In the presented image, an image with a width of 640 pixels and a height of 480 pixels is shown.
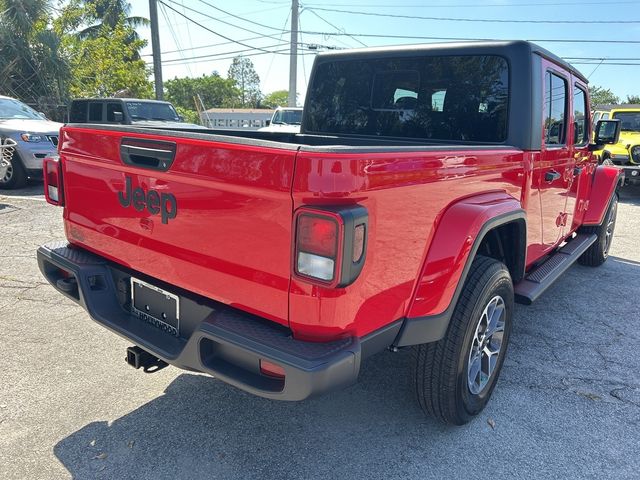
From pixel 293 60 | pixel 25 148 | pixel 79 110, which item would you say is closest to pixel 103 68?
pixel 293 60

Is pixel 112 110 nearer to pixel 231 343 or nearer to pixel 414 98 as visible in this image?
pixel 414 98

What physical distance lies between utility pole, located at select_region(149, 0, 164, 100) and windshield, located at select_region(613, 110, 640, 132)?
14.4 m

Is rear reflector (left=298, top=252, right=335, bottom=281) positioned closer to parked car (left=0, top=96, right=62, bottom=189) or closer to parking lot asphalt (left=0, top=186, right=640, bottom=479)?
parking lot asphalt (left=0, top=186, right=640, bottom=479)

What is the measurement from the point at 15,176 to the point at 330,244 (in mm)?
9588

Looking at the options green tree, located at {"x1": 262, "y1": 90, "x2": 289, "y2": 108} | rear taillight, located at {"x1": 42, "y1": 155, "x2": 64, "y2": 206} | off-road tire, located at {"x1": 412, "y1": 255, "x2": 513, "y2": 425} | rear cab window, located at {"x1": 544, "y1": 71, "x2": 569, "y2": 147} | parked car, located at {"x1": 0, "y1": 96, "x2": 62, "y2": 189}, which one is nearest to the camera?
off-road tire, located at {"x1": 412, "y1": 255, "x2": 513, "y2": 425}

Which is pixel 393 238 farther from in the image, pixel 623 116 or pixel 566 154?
pixel 623 116

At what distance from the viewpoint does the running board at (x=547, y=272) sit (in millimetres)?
3213

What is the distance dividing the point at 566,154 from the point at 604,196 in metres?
1.69

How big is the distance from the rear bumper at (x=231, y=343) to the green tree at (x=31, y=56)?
20.1 m

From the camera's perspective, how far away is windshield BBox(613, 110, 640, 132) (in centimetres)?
1216

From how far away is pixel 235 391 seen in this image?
2951 millimetres

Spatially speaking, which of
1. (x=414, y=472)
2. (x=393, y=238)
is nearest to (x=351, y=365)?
(x=393, y=238)

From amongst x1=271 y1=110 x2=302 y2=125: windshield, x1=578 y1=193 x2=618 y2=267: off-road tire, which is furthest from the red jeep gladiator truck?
x1=271 y1=110 x2=302 y2=125: windshield

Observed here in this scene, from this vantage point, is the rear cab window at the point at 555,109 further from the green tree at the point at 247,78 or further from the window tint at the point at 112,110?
the green tree at the point at 247,78
